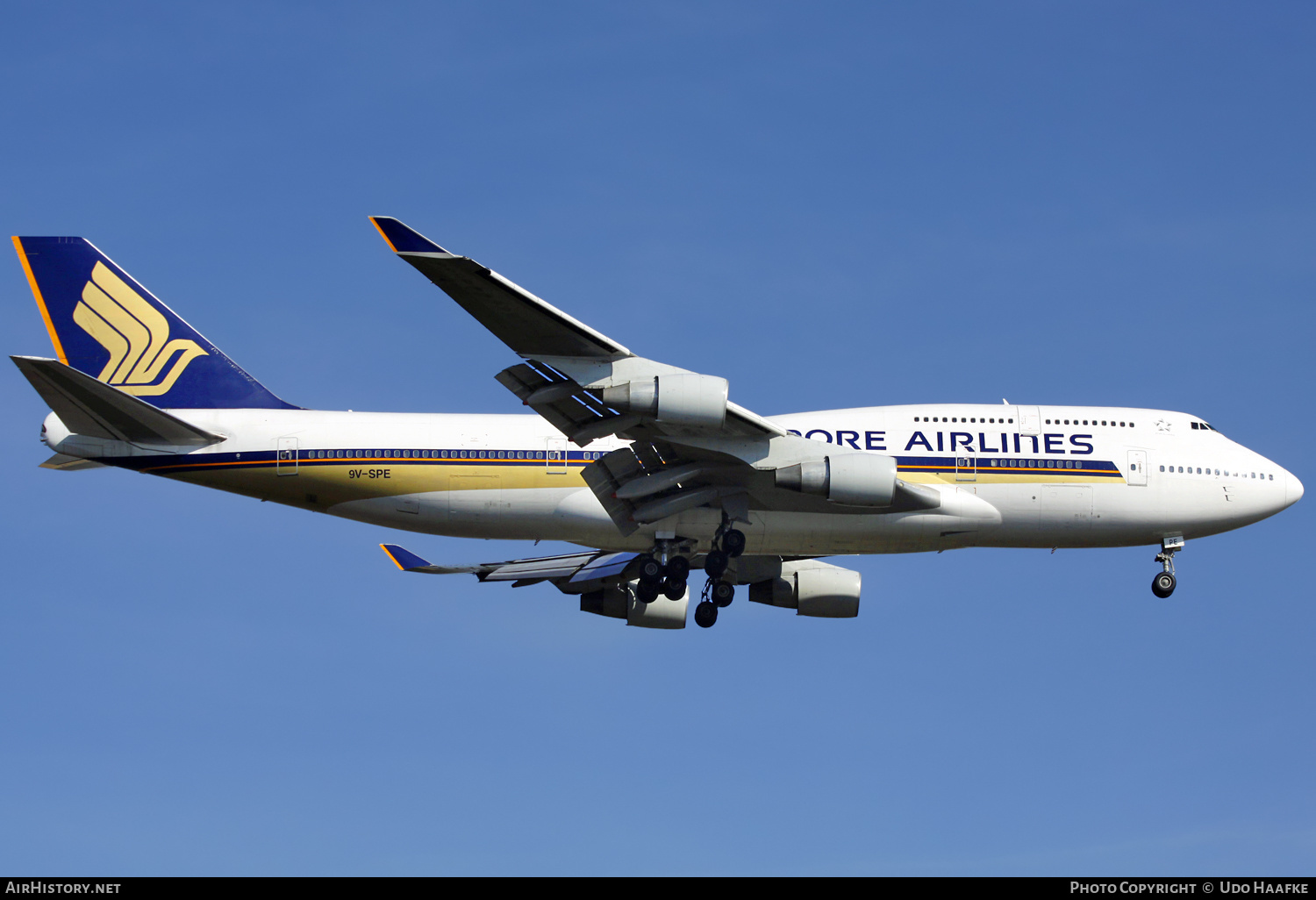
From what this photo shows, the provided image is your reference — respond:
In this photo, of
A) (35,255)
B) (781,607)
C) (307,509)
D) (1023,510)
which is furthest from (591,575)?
(35,255)

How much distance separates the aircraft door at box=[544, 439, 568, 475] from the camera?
106 feet

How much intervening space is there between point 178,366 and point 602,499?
38.9ft

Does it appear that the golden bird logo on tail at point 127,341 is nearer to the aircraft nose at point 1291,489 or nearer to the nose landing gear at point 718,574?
the nose landing gear at point 718,574

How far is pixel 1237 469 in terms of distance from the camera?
34.1 m

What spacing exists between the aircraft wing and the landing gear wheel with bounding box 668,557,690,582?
4.03ft

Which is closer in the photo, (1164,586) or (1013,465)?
(1013,465)

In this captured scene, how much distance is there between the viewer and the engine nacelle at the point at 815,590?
3669 centimetres

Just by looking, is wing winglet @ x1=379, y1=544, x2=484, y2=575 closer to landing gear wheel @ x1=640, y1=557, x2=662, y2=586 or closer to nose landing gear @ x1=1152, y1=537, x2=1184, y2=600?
landing gear wheel @ x1=640, y1=557, x2=662, y2=586

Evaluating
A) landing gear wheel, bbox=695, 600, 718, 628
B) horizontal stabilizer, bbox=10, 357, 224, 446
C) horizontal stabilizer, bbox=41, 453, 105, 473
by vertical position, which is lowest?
landing gear wheel, bbox=695, 600, 718, 628

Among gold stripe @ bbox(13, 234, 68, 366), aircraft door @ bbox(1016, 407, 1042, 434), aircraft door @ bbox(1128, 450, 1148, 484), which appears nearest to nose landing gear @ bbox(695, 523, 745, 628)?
aircraft door @ bbox(1016, 407, 1042, 434)

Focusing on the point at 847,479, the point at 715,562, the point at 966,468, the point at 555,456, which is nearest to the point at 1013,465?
the point at 966,468

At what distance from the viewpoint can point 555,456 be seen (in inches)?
1278

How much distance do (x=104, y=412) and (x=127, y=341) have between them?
4581 mm

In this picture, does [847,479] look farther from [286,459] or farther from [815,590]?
[286,459]
